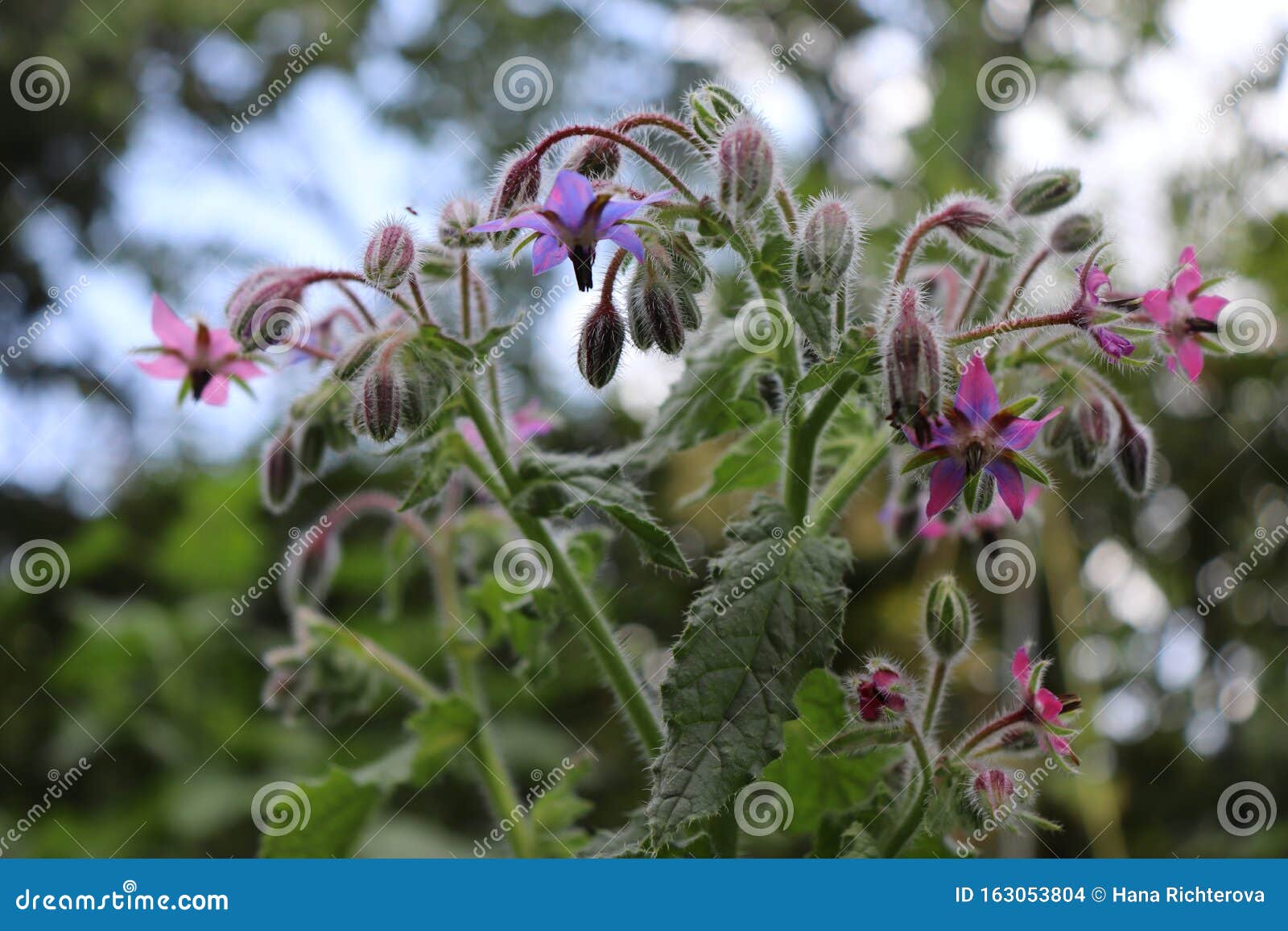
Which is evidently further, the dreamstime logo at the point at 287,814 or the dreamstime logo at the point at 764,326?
the dreamstime logo at the point at 287,814

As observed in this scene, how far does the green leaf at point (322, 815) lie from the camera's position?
1370 millimetres

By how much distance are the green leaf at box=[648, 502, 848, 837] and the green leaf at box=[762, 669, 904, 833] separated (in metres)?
0.16

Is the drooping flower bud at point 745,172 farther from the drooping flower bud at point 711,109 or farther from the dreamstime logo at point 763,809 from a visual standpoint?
the dreamstime logo at point 763,809

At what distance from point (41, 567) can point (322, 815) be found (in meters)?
2.34

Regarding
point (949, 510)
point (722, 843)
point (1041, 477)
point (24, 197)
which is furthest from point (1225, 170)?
point (24, 197)

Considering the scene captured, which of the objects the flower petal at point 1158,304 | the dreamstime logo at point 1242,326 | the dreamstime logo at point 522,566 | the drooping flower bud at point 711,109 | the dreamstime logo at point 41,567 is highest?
the dreamstime logo at point 1242,326

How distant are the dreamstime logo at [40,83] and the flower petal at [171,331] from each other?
3348mm

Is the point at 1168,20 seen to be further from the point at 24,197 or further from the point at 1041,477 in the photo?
the point at 24,197

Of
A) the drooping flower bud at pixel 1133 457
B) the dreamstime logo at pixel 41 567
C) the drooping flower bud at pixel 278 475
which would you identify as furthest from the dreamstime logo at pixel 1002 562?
the dreamstime logo at pixel 41 567

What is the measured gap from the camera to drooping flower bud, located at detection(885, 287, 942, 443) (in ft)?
2.84
